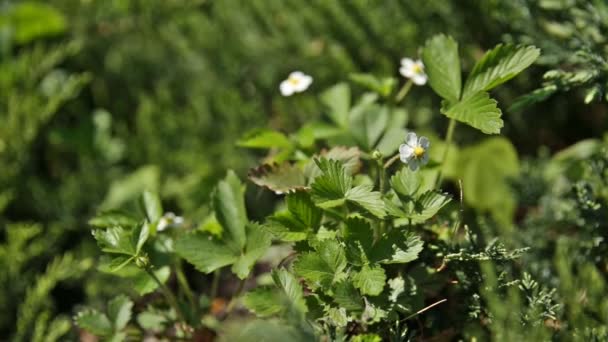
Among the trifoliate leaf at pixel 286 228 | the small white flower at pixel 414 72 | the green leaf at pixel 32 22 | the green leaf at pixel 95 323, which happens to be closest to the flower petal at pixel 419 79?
the small white flower at pixel 414 72

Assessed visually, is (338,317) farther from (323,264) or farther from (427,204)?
(427,204)

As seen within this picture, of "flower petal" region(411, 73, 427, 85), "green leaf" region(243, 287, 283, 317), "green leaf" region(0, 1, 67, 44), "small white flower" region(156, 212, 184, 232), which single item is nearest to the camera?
"green leaf" region(243, 287, 283, 317)

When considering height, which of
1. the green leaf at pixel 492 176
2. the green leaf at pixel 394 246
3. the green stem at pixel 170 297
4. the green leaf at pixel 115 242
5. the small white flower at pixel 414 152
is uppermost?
the small white flower at pixel 414 152

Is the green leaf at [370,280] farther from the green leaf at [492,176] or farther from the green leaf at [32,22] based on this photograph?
the green leaf at [32,22]

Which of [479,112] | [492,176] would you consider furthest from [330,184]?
[492,176]

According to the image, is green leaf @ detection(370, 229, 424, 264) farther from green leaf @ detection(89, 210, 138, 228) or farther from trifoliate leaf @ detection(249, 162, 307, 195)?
green leaf @ detection(89, 210, 138, 228)

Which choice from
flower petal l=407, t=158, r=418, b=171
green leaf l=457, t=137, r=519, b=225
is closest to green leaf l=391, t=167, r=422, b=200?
flower petal l=407, t=158, r=418, b=171
